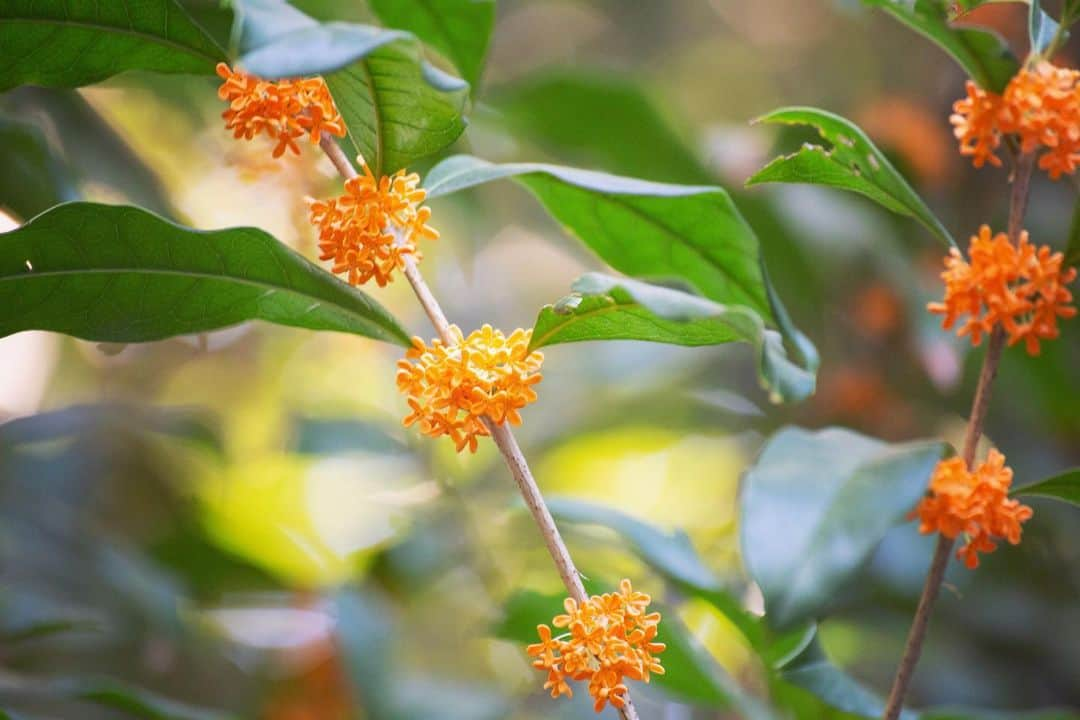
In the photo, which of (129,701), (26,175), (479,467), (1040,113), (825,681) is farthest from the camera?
(479,467)

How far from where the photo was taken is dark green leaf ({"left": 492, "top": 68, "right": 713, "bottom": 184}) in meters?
1.38

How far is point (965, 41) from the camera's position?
0.70 meters

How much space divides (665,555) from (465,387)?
403mm

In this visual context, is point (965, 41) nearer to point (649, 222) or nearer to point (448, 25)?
point (649, 222)

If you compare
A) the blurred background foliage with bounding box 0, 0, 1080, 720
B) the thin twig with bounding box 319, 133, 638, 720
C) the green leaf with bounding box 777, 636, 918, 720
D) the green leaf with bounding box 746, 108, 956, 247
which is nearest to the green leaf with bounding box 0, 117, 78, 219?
the blurred background foliage with bounding box 0, 0, 1080, 720

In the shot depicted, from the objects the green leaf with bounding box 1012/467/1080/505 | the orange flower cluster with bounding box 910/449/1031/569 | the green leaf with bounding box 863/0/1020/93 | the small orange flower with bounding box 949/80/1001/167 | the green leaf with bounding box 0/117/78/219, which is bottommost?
the orange flower cluster with bounding box 910/449/1031/569

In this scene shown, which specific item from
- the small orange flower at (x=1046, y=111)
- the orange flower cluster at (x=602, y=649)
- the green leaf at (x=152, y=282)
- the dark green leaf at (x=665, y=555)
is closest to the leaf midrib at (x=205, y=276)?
the green leaf at (x=152, y=282)

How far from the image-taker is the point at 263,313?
27.7 inches

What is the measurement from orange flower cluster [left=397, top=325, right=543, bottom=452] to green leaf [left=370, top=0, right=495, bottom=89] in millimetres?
196

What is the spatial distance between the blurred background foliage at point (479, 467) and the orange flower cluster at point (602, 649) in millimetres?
309

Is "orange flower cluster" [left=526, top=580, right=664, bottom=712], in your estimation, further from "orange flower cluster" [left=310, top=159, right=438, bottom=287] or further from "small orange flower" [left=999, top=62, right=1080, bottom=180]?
"small orange flower" [left=999, top=62, right=1080, bottom=180]

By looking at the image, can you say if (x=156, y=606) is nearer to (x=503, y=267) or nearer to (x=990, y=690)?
(x=990, y=690)

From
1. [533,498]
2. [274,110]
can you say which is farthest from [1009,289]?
[274,110]

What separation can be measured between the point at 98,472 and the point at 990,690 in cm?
148
